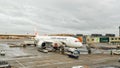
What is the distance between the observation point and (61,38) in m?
73.6

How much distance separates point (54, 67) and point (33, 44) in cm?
6073

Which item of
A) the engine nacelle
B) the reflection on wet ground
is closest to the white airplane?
the engine nacelle

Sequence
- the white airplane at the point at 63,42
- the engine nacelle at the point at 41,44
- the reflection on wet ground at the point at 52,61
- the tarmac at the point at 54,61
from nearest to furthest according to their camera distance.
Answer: the tarmac at the point at 54,61
the reflection on wet ground at the point at 52,61
the white airplane at the point at 63,42
the engine nacelle at the point at 41,44

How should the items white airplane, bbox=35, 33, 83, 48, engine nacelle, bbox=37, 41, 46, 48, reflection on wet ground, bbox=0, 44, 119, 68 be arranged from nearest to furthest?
reflection on wet ground, bbox=0, 44, 119, 68
white airplane, bbox=35, 33, 83, 48
engine nacelle, bbox=37, 41, 46, 48

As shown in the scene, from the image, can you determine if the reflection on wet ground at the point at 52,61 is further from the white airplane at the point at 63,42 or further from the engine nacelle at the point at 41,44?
the engine nacelle at the point at 41,44

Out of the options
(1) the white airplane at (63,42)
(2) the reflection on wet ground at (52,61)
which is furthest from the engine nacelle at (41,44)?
(2) the reflection on wet ground at (52,61)

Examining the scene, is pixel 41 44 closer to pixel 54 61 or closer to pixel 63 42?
pixel 63 42

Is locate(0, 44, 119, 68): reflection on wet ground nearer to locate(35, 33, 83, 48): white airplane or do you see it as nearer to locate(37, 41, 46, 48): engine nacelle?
locate(35, 33, 83, 48): white airplane

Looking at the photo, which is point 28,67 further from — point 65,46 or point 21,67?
point 65,46

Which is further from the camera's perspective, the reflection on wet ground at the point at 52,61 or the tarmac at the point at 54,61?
the reflection on wet ground at the point at 52,61

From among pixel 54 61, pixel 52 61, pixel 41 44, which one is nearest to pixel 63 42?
pixel 41 44

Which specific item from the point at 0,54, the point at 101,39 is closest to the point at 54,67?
the point at 0,54

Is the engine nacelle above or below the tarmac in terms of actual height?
above

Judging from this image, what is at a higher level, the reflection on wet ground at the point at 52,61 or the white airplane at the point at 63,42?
the white airplane at the point at 63,42
